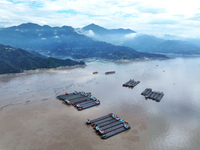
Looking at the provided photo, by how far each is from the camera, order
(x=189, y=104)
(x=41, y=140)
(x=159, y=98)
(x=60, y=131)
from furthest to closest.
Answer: (x=159, y=98), (x=189, y=104), (x=60, y=131), (x=41, y=140)

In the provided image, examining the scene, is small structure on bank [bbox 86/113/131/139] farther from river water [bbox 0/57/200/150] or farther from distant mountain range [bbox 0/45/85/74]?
distant mountain range [bbox 0/45/85/74]

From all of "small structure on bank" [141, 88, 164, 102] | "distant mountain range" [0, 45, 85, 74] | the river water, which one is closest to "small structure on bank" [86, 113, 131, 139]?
the river water

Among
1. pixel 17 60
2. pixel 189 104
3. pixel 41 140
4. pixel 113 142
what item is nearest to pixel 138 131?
pixel 113 142

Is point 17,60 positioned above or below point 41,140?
above

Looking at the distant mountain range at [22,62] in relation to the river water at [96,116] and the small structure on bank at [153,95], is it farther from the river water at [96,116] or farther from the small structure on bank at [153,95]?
the small structure on bank at [153,95]

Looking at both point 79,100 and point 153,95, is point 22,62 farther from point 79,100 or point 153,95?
point 153,95

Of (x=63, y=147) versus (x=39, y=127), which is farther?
(x=39, y=127)

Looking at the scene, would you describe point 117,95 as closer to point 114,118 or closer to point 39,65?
point 114,118
